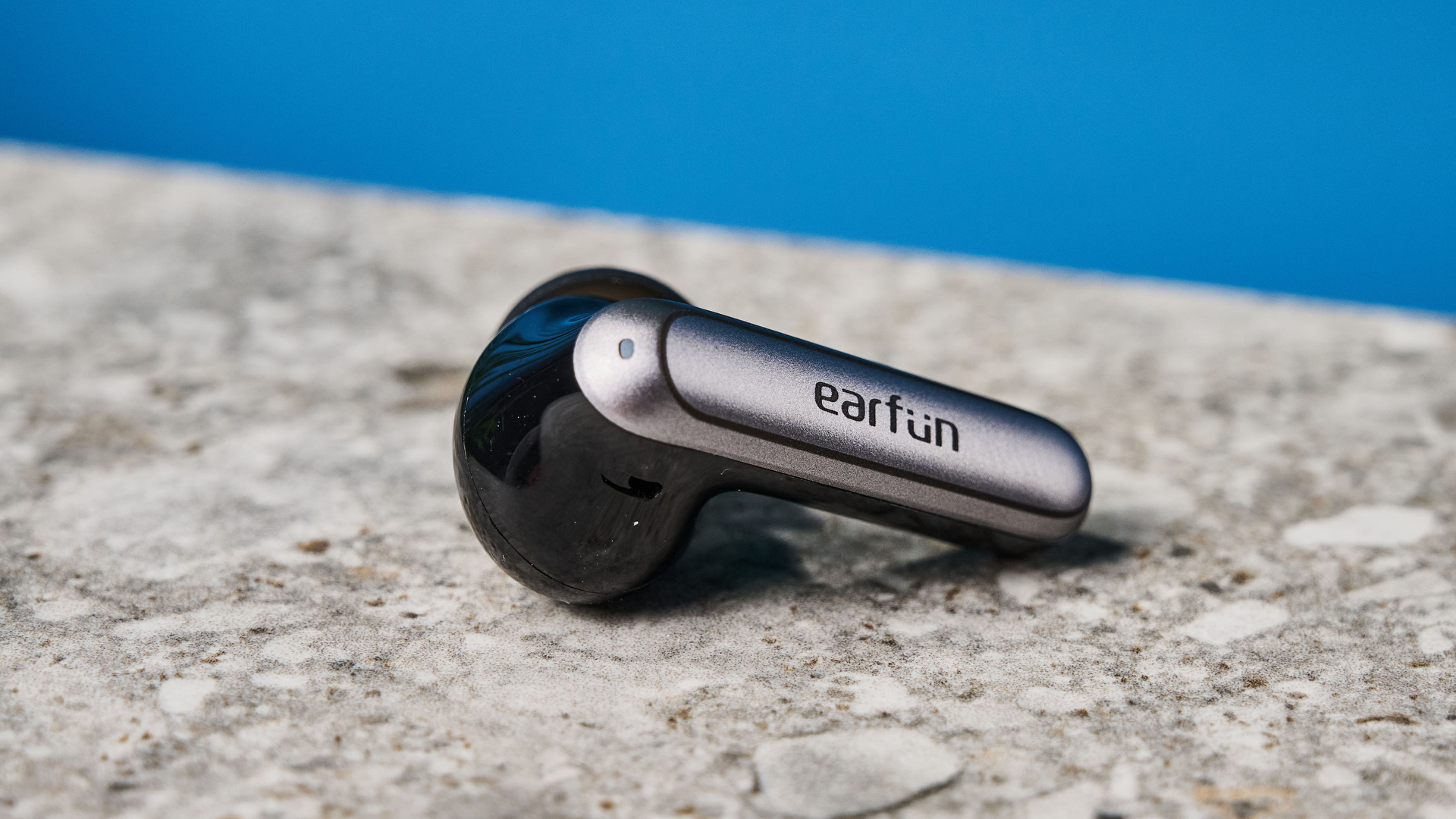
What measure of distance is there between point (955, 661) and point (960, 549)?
0.21 metres

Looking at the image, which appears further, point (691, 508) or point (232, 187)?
point (232, 187)

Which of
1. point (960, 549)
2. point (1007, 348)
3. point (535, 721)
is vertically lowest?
point (535, 721)

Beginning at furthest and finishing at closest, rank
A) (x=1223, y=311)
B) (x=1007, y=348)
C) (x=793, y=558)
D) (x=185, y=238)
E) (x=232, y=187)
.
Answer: (x=232, y=187), (x=185, y=238), (x=1223, y=311), (x=1007, y=348), (x=793, y=558)

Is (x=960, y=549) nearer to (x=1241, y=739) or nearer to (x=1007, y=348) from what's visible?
(x=1241, y=739)

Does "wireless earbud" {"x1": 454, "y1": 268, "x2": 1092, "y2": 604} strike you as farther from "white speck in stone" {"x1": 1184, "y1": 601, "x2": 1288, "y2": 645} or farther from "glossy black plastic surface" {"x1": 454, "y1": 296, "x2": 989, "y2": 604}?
"white speck in stone" {"x1": 1184, "y1": 601, "x2": 1288, "y2": 645}

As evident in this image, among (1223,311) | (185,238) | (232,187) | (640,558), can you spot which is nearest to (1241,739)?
(640,558)

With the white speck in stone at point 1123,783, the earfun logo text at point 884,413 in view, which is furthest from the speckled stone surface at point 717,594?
the earfun logo text at point 884,413

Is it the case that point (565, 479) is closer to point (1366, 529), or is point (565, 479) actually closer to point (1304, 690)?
point (1304, 690)

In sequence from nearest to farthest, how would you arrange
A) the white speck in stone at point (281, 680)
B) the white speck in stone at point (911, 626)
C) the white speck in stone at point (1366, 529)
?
the white speck in stone at point (281, 680)
the white speck in stone at point (911, 626)
the white speck in stone at point (1366, 529)

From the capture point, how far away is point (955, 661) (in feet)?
3.26

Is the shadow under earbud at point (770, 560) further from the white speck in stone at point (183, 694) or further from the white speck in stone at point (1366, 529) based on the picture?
the white speck in stone at point (183, 694)

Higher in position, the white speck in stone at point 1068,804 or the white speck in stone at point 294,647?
the white speck in stone at point 1068,804

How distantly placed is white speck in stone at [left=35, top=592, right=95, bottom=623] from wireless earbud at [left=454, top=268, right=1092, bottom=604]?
35 centimetres

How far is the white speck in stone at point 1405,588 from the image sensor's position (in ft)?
3.62
